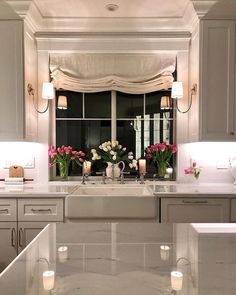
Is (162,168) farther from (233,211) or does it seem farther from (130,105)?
(233,211)

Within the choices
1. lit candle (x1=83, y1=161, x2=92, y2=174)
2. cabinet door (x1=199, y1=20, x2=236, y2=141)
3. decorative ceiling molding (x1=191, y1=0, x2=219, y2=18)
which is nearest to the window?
lit candle (x1=83, y1=161, x2=92, y2=174)

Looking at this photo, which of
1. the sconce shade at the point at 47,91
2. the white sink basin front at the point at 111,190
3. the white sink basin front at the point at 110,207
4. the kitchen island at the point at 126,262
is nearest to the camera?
the kitchen island at the point at 126,262

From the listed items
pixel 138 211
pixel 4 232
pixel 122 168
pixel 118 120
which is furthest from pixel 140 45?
pixel 4 232

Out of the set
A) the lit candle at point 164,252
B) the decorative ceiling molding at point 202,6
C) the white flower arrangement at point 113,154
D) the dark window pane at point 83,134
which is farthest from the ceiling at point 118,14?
the lit candle at point 164,252

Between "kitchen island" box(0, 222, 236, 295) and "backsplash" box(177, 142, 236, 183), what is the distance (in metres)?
2.03

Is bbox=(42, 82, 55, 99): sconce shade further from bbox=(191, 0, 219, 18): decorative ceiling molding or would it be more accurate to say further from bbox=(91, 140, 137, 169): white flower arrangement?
bbox=(191, 0, 219, 18): decorative ceiling molding

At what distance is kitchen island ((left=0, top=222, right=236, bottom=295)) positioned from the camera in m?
0.77

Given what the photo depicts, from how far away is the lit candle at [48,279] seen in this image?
30.5 inches

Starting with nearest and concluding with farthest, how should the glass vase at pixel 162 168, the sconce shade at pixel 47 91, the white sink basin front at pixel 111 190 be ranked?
the white sink basin front at pixel 111 190
the sconce shade at pixel 47 91
the glass vase at pixel 162 168

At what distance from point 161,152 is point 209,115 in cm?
74

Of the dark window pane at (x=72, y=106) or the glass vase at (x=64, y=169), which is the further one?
the dark window pane at (x=72, y=106)

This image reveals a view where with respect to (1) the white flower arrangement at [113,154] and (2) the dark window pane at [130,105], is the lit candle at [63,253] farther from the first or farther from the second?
(2) the dark window pane at [130,105]

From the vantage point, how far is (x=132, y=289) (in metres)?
0.76

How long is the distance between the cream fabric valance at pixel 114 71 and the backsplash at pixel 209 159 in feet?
2.62
